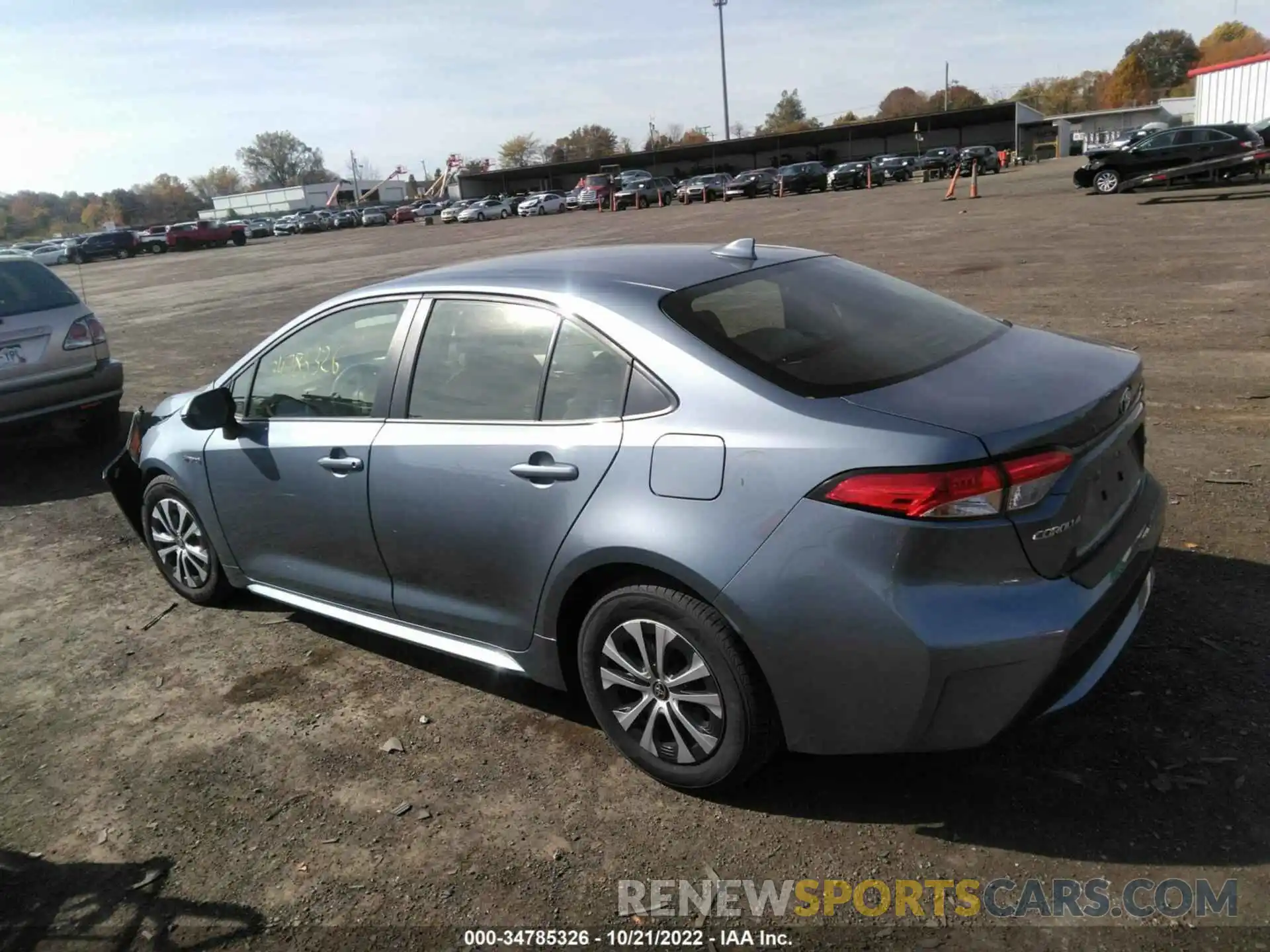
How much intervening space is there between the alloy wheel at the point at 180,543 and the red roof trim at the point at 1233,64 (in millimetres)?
45590

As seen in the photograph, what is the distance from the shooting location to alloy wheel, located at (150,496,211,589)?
15.5 feet

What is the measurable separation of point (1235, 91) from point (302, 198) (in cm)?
9820

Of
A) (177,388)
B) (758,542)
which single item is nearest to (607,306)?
(758,542)

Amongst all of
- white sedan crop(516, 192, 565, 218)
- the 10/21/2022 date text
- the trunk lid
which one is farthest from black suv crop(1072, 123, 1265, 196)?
white sedan crop(516, 192, 565, 218)

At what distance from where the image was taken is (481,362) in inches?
137

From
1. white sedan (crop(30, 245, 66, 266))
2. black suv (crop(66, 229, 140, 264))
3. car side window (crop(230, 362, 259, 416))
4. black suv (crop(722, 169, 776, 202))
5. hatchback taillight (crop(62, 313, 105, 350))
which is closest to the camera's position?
car side window (crop(230, 362, 259, 416))

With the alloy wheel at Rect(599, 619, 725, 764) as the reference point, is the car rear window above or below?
above

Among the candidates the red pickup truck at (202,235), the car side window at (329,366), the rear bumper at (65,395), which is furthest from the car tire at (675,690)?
the red pickup truck at (202,235)

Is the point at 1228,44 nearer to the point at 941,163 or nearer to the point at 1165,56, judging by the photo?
the point at 1165,56

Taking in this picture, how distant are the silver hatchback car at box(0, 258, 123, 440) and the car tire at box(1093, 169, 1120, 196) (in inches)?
1000

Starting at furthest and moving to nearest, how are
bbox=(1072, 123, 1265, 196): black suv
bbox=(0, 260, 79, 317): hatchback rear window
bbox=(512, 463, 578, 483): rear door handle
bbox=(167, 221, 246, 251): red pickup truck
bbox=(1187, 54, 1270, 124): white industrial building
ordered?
1. bbox=(167, 221, 246, 251): red pickup truck
2. bbox=(1187, 54, 1270, 124): white industrial building
3. bbox=(1072, 123, 1265, 196): black suv
4. bbox=(0, 260, 79, 317): hatchback rear window
5. bbox=(512, 463, 578, 483): rear door handle

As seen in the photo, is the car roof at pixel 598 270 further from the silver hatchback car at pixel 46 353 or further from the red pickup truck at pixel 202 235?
the red pickup truck at pixel 202 235

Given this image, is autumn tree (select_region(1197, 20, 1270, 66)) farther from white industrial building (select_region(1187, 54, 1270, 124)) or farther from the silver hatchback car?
the silver hatchback car

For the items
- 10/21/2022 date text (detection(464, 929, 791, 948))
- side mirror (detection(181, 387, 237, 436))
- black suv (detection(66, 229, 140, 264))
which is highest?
black suv (detection(66, 229, 140, 264))
